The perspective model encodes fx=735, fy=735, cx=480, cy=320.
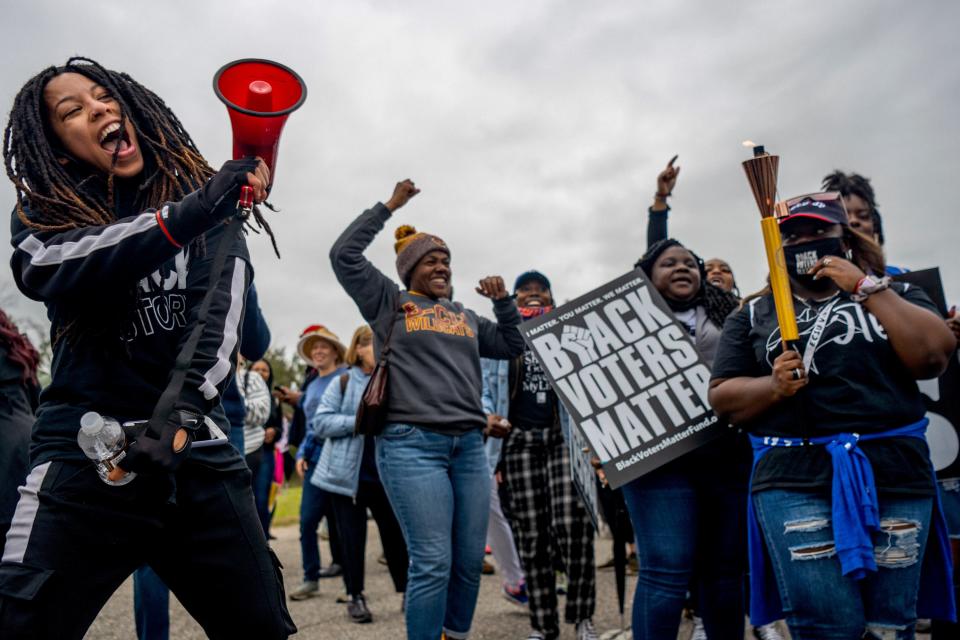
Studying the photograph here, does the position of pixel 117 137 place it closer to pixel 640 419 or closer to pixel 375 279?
pixel 375 279

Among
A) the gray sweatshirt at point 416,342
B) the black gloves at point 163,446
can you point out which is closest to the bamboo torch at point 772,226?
the gray sweatshirt at point 416,342

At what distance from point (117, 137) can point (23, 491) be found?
90 cm

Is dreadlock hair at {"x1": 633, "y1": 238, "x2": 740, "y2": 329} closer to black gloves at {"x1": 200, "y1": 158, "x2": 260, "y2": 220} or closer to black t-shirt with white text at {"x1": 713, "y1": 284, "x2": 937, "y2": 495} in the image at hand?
black t-shirt with white text at {"x1": 713, "y1": 284, "x2": 937, "y2": 495}

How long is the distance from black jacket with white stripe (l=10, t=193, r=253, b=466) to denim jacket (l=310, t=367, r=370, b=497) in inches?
133

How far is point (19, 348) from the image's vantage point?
3186mm

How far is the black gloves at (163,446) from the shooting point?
1.55 m

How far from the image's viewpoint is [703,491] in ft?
10.9

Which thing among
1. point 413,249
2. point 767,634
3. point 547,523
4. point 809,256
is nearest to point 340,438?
point 547,523

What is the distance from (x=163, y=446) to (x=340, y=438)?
3926 millimetres

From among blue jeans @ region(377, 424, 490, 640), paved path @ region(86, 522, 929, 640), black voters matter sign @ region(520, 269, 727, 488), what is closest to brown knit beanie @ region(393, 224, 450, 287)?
black voters matter sign @ region(520, 269, 727, 488)

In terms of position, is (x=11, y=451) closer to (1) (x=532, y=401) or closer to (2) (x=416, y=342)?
(2) (x=416, y=342)

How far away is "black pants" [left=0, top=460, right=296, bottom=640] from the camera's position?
1543mm

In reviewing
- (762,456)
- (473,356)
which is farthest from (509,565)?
(762,456)

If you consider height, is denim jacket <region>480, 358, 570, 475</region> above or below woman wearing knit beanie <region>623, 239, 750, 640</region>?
above
